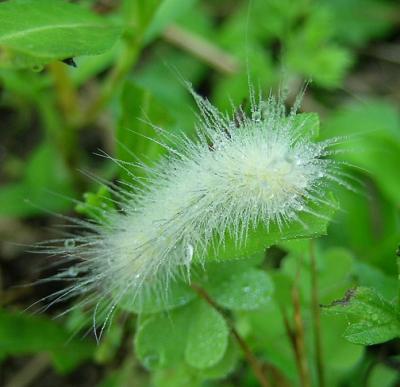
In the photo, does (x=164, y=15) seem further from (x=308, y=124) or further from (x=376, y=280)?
(x=376, y=280)

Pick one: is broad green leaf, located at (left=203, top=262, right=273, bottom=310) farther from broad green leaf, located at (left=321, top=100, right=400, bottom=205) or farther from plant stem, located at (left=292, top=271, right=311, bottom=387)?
broad green leaf, located at (left=321, top=100, right=400, bottom=205)

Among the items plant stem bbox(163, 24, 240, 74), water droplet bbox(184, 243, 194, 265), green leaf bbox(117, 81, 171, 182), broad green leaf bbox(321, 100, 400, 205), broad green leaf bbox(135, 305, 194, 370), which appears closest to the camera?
water droplet bbox(184, 243, 194, 265)

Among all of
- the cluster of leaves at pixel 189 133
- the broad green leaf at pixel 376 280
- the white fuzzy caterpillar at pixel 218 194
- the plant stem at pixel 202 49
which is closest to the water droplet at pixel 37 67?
the cluster of leaves at pixel 189 133

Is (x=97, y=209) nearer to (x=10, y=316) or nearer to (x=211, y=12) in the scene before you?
(x=10, y=316)

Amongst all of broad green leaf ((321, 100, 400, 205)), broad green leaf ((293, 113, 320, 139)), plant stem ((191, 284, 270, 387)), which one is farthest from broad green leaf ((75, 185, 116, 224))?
broad green leaf ((321, 100, 400, 205))

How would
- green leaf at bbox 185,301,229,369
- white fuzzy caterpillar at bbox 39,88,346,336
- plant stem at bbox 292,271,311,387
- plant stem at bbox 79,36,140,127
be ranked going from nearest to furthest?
white fuzzy caterpillar at bbox 39,88,346,336
green leaf at bbox 185,301,229,369
plant stem at bbox 292,271,311,387
plant stem at bbox 79,36,140,127

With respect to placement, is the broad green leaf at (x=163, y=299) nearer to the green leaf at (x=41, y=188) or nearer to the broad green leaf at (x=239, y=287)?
the broad green leaf at (x=239, y=287)

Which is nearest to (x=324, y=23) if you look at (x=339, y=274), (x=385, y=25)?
(x=385, y=25)

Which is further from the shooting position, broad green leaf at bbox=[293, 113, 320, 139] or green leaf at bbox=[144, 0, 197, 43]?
green leaf at bbox=[144, 0, 197, 43]
